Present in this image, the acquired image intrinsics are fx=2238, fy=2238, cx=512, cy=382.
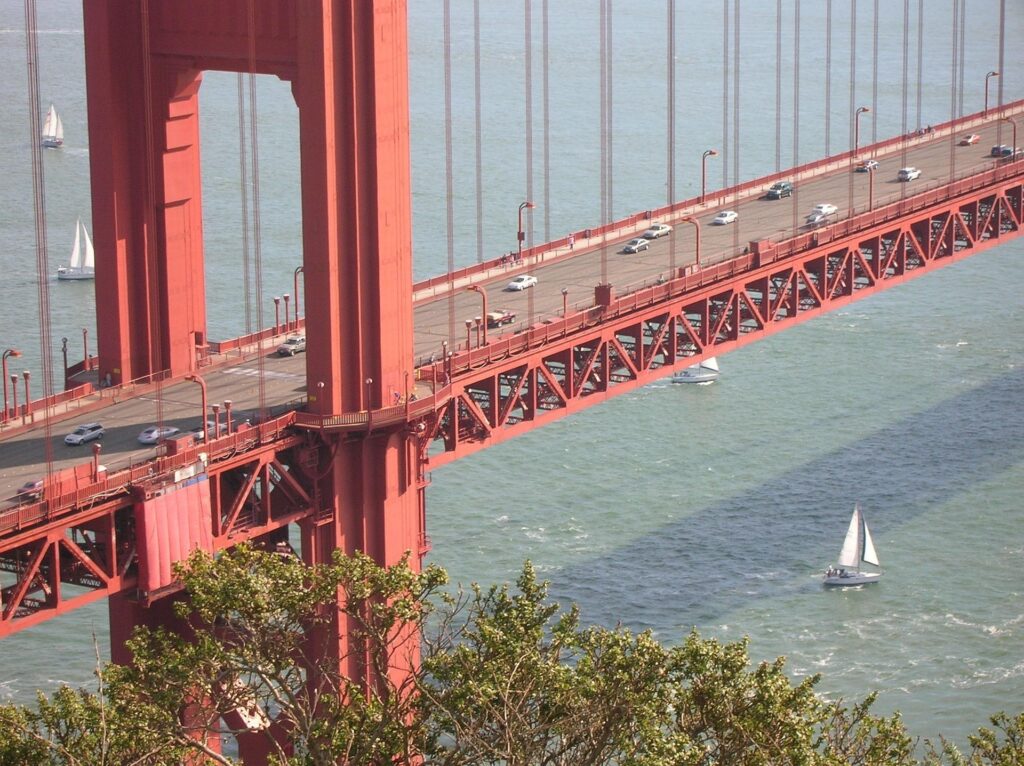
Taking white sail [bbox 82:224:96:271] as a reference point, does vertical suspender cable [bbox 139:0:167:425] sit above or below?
above

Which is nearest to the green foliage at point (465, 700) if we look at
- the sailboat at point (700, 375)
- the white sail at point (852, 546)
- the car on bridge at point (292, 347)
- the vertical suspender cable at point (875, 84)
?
the car on bridge at point (292, 347)

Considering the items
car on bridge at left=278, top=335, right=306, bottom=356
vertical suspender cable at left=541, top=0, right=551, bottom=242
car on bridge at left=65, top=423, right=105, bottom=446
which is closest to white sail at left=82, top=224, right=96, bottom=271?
vertical suspender cable at left=541, top=0, right=551, bottom=242

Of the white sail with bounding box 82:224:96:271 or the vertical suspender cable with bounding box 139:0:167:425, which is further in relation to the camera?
the white sail with bounding box 82:224:96:271

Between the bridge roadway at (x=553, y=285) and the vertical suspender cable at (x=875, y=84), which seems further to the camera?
the vertical suspender cable at (x=875, y=84)

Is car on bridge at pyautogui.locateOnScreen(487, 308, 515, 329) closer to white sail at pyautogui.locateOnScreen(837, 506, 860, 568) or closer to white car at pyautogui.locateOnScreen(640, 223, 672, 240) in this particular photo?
white car at pyautogui.locateOnScreen(640, 223, 672, 240)

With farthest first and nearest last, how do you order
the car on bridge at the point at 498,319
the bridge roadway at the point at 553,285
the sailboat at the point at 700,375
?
the sailboat at the point at 700,375
the car on bridge at the point at 498,319
the bridge roadway at the point at 553,285

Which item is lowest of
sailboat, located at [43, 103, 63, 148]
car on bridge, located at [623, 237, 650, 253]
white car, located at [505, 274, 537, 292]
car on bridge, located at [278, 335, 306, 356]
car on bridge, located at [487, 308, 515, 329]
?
car on bridge, located at [278, 335, 306, 356]

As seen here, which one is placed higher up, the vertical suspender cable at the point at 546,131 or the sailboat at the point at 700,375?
the vertical suspender cable at the point at 546,131

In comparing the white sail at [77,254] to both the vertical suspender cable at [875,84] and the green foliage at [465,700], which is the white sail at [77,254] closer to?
the vertical suspender cable at [875,84]

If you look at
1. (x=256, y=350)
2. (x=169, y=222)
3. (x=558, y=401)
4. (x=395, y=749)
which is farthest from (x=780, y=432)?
(x=395, y=749)
